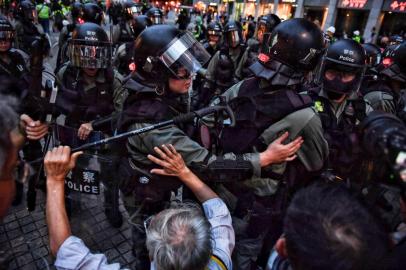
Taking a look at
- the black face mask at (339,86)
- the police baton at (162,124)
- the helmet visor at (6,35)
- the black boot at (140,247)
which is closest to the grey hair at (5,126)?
the police baton at (162,124)

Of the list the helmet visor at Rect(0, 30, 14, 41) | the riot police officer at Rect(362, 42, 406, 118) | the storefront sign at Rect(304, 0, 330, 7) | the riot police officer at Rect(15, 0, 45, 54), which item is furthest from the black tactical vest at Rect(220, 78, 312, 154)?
the storefront sign at Rect(304, 0, 330, 7)

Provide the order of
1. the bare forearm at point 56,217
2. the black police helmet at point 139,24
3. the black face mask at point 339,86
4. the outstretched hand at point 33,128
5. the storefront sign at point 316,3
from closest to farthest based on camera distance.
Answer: the bare forearm at point 56,217, the outstretched hand at point 33,128, the black face mask at point 339,86, the black police helmet at point 139,24, the storefront sign at point 316,3

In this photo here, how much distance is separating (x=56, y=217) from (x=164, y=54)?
1.36m

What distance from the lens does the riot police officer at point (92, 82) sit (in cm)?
348

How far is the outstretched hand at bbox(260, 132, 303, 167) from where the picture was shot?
7.11 ft

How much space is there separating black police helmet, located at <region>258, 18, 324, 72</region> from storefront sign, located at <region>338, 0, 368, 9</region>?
939 inches

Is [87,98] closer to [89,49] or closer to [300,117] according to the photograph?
[89,49]

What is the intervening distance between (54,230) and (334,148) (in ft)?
8.00

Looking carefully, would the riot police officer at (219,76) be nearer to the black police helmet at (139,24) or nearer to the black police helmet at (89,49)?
the black police helmet at (139,24)

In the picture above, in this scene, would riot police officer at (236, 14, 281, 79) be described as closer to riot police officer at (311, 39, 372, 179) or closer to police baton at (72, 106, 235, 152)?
riot police officer at (311, 39, 372, 179)

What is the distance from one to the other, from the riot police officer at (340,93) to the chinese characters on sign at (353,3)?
901 inches

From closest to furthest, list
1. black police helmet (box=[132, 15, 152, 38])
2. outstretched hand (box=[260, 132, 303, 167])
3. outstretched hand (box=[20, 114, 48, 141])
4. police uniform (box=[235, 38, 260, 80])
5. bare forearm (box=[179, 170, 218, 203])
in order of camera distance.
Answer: bare forearm (box=[179, 170, 218, 203])
outstretched hand (box=[260, 132, 303, 167])
outstretched hand (box=[20, 114, 48, 141])
black police helmet (box=[132, 15, 152, 38])
police uniform (box=[235, 38, 260, 80])

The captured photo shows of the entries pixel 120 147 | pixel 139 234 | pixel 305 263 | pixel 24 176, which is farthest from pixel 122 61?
pixel 305 263

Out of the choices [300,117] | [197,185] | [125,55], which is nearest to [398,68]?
[300,117]
